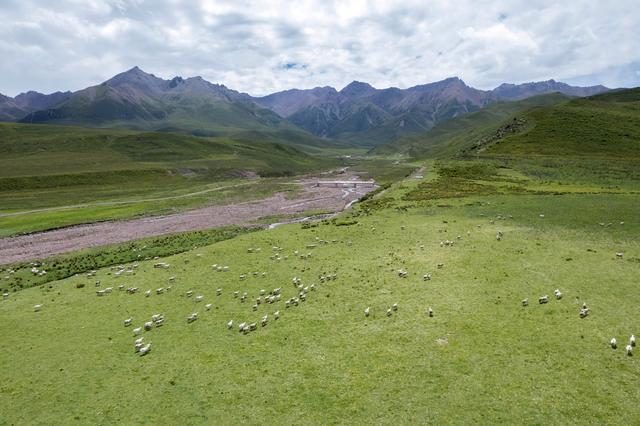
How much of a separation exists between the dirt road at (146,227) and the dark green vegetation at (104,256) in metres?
5.38

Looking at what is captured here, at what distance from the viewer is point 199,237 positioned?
178ft

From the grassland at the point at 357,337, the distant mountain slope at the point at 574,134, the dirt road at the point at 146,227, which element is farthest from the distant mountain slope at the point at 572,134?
the grassland at the point at 357,337

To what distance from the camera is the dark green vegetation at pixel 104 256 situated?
129 feet

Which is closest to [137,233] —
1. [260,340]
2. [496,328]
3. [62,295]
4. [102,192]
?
[62,295]

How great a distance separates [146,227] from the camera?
2670 inches

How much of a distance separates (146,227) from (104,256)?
21.1 meters

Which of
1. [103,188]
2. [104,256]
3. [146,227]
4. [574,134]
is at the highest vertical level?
[574,134]

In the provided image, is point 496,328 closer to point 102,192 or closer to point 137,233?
point 137,233

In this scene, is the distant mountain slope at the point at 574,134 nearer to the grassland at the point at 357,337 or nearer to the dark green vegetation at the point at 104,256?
the grassland at the point at 357,337

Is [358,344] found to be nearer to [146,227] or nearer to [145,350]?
[145,350]

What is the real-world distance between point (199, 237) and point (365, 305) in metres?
35.8

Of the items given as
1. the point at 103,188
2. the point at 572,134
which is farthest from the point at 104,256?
the point at 572,134

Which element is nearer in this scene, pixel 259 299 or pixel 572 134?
pixel 259 299

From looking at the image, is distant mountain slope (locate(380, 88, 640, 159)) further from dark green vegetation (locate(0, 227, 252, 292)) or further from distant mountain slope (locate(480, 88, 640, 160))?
dark green vegetation (locate(0, 227, 252, 292))
